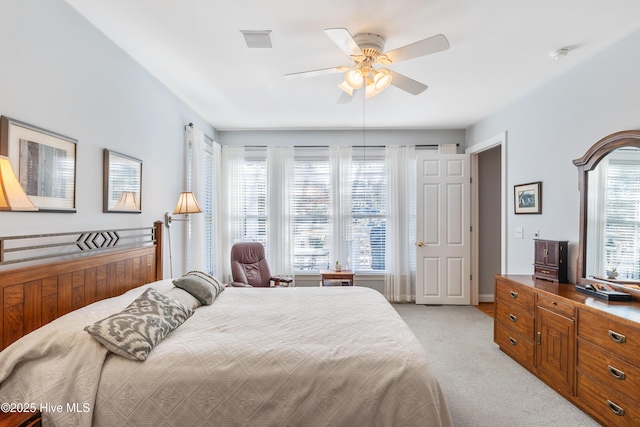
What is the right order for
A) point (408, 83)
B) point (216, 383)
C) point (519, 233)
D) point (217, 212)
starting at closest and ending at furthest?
point (216, 383), point (408, 83), point (519, 233), point (217, 212)

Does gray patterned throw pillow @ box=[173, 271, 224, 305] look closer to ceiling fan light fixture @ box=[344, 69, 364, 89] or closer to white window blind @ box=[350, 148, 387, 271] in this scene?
ceiling fan light fixture @ box=[344, 69, 364, 89]

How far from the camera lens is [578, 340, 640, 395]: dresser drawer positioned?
1.79m

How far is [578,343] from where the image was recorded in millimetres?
2162

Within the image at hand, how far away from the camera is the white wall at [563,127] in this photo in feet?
7.66

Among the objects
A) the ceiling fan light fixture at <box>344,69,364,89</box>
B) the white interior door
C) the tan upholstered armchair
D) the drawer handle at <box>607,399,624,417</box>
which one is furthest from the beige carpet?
the ceiling fan light fixture at <box>344,69,364,89</box>

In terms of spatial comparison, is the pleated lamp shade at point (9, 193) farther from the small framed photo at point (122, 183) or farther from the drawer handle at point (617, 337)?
the drawer handle at point (617, 337)

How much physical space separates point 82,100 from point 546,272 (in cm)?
400

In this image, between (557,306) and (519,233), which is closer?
(557,306)

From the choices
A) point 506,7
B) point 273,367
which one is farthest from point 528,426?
point 506,7

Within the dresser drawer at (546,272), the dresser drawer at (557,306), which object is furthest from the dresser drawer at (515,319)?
the dresser drawer at (546,272)

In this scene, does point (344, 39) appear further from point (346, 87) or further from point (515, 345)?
point (515, 345)

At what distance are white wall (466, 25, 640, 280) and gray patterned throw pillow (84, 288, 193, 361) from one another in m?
3.30

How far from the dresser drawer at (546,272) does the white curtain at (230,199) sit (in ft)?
12.6

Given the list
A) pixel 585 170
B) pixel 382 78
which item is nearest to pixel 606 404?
pixel 585 170
